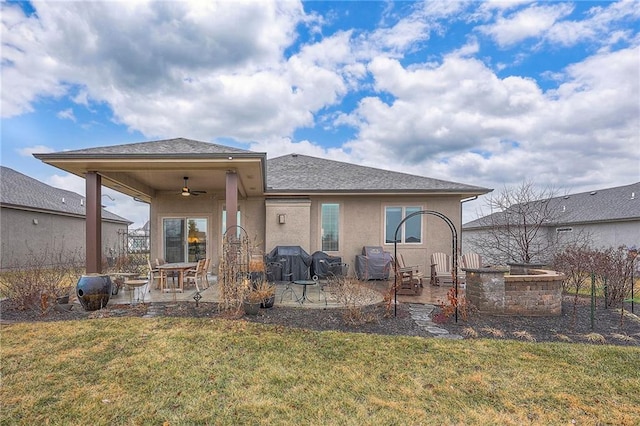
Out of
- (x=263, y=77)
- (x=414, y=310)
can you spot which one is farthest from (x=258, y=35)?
(x=414, y=310)

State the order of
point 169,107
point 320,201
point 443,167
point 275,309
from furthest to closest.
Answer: point 443,167
point 169,107
point 320,201
point 275,309

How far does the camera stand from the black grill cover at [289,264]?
9.52 metres

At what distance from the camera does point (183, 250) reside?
38.4ft

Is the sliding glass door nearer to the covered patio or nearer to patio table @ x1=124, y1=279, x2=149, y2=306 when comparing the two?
the covered patio

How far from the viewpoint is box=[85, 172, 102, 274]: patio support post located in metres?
7.05

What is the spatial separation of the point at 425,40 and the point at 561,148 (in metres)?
10.3

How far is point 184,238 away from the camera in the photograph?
11680 millimetres

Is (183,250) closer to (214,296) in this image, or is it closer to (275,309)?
(214,296)

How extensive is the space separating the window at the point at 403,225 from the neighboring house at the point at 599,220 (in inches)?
169

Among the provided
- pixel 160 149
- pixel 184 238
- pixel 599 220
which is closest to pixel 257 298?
pixel 160 149

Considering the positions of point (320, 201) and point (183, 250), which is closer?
point (320, 201)

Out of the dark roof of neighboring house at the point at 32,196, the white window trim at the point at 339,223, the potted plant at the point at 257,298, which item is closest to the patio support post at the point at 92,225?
the potted plant at the point at 257,298

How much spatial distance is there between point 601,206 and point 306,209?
17.2 metres

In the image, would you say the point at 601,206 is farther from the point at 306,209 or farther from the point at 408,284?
the point at 306,209
